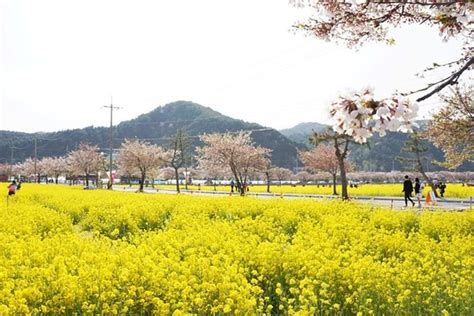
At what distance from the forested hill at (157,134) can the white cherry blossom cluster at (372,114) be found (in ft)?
449

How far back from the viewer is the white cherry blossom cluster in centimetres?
294

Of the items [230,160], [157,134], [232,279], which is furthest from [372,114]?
[157,134]

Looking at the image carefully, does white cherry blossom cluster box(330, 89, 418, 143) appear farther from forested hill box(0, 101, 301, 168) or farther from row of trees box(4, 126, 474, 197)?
forested hill box(0, 101, 301, 168)

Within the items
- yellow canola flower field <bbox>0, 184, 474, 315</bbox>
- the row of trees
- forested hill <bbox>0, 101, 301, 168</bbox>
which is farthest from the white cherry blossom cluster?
forested hill <bbox>0, 101, 301, 168</bbox>

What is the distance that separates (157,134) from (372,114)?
17795 centimetres

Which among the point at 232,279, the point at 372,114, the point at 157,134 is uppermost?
the point at 157,134

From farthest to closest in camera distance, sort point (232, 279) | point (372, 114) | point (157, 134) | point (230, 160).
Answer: point (157, 134) → point (230, 160) → point (232, 279) → point (372, 114)

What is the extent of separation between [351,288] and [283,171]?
303ft

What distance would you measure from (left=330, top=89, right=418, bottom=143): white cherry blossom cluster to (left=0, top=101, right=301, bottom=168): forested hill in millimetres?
136991

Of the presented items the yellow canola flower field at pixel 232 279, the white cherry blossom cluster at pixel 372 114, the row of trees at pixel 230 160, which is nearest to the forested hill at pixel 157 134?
the row of trees at pixel 230 160

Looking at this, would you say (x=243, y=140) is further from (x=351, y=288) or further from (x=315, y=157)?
(x=351, y=288)

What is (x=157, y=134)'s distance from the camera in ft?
585

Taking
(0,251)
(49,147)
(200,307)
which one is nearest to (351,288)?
(200,307)

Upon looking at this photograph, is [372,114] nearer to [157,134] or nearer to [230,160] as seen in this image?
[230,160]
